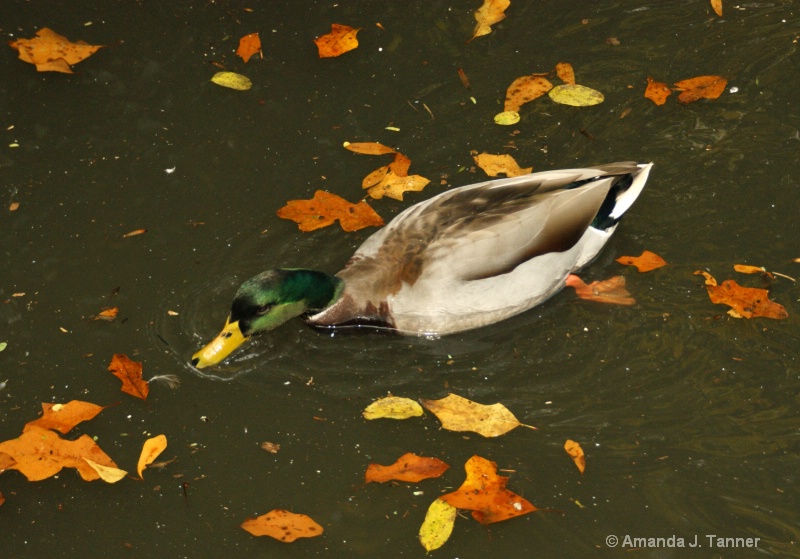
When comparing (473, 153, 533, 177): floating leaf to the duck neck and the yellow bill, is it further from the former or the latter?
the yellow bill

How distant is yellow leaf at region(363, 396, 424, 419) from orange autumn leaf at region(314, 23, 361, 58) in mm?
2766

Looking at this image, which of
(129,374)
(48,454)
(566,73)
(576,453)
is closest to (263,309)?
(129,374)

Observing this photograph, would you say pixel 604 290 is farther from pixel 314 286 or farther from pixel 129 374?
pixel 129 374

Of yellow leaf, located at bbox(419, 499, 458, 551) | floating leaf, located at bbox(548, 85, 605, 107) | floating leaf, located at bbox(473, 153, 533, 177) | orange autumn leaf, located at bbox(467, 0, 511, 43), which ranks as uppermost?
orange autumn leaf, located at bbox(467, 0, 511, 43)

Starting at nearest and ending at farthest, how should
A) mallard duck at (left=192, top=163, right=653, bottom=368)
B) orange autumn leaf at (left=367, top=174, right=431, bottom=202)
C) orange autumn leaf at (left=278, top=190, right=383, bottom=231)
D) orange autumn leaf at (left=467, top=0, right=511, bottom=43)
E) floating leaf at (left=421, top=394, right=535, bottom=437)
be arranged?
floating leaf at (left=421, top=394, right=535, bottom=437) → mallard duck at (left=192, top=163, right=653, bottom=368) → orange autumn leaf at (left=278, top=190, right=383, bottom=231) → orange autumn leaf at (left=367, top=174, right=431, bottom=202) → orange autumn leaf at (left=467, top=0, right=511, bottom=43)

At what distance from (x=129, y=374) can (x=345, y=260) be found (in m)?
1.33

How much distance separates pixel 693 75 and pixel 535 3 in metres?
1.23

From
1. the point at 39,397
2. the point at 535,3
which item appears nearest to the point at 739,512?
the point at 39,397

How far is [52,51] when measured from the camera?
264 inches

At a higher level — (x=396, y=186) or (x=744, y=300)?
(x=396, y=186)

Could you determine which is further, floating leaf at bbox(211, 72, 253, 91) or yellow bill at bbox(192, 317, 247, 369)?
floating leaf at bbox(211, 72, 253, 91)

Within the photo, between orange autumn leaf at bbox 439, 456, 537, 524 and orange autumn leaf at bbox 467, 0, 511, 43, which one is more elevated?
orange autumn leaf at bbox 467, 0, 511, 43

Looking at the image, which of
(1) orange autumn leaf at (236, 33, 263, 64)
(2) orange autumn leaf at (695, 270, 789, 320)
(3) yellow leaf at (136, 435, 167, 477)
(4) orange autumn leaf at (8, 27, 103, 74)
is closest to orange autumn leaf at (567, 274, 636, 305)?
(2) orange autumn leaf at (695, 270, 789, 320)

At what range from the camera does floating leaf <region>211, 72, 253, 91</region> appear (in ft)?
21.4
